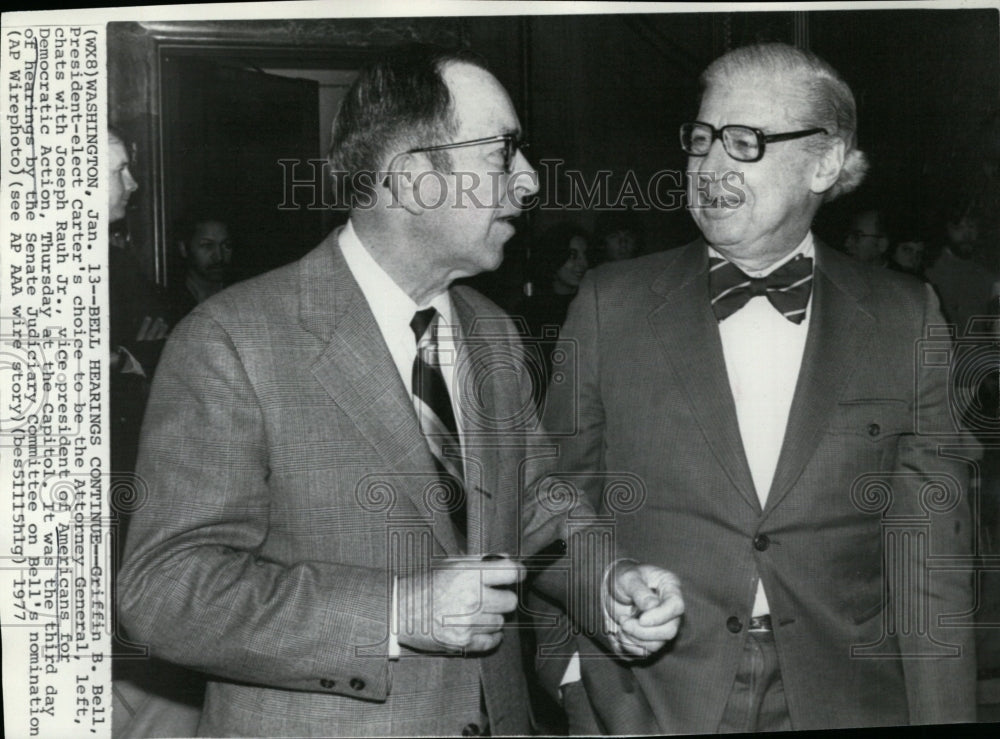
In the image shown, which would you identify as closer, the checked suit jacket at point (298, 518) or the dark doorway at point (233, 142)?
the checked suit jacket at point (298, 518)

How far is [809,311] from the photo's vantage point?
1944 millimetres

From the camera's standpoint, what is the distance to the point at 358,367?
5.98 ft

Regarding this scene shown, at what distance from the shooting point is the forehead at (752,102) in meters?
1.92

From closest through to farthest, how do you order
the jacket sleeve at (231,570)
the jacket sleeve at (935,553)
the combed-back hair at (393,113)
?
1. the jacket sleeve at (231,570)
2. the combed-back hair at (393,113)
3. the jacket sleeve at (935,553)

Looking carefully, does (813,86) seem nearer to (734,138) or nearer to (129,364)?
(734,138)

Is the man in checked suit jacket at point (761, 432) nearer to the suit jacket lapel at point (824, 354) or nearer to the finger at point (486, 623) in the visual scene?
the suit jacket lapel at point (824, 354)

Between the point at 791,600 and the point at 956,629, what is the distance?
0.39m

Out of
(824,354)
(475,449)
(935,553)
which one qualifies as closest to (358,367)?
(475,449)

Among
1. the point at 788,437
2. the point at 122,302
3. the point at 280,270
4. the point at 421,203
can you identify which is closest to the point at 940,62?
the point at 788,437

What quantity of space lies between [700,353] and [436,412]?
1.66 feet

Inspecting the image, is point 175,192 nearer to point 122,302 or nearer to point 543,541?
point 122,302

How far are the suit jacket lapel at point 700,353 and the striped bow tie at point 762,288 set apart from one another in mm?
21

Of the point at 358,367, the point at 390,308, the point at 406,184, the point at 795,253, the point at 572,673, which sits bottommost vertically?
the point at 572,673
